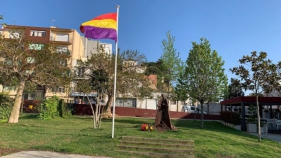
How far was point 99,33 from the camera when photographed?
10680 millimetres

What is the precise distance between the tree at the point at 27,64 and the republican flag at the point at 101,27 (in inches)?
313

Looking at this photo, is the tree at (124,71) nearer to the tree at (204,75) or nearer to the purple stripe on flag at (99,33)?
the tree at (204,75)

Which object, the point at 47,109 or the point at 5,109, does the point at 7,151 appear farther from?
the point at 47,109

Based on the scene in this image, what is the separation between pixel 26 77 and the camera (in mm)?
17328

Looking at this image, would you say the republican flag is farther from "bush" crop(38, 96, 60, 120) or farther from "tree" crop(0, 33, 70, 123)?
"bush" crop(38, 96, 60, 120)

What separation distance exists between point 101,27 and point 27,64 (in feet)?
29.8

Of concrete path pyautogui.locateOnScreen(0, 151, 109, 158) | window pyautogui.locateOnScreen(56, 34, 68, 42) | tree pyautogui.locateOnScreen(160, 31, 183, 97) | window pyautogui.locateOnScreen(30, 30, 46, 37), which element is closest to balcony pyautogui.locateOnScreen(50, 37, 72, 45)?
window pyautogui.locateOnScreen(56, 34, 68, 42)

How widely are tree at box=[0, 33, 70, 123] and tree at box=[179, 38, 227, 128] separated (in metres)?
10.8

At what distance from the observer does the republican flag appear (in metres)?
10.6

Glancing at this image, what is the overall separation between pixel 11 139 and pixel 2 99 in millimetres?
11421

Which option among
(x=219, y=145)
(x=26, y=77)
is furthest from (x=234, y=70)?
(x=26, y=77)

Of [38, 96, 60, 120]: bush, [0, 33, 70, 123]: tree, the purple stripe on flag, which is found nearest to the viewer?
the purple stripe on flag

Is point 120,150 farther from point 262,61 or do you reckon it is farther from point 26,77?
point 26,77

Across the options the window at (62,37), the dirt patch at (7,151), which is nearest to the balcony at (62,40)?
the window at (62,37)
